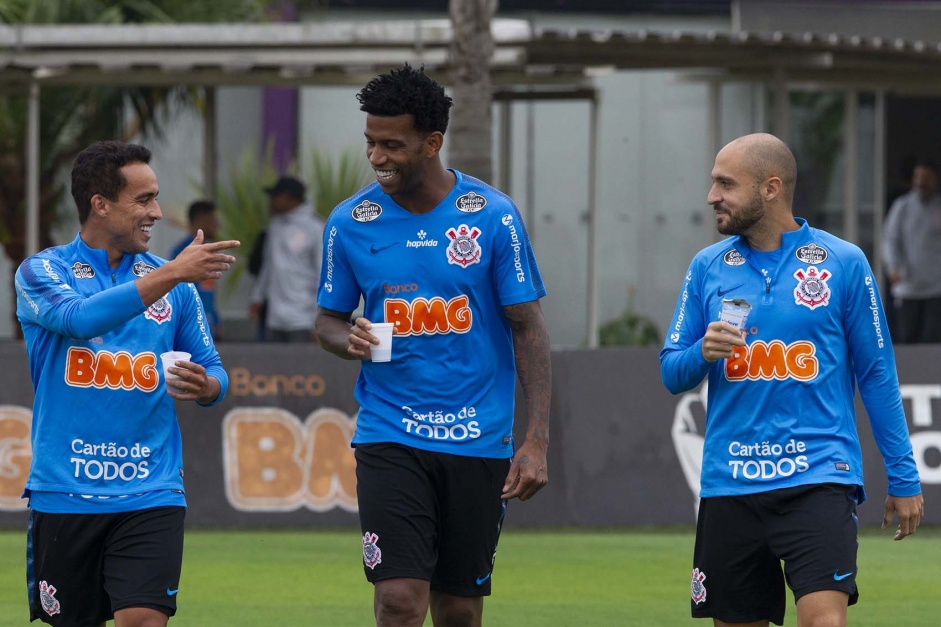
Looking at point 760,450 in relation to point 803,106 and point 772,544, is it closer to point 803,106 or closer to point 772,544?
point 772,544

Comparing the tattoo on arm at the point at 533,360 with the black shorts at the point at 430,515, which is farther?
the tattoo on arm at the point at 533,360

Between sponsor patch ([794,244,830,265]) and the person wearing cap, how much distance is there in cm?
917

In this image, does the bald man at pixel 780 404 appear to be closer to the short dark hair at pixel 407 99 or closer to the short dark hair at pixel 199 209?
the short dark hair at pixel 407 99

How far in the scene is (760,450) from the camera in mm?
5438

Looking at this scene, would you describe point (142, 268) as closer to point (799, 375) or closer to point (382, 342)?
point (382, 342)

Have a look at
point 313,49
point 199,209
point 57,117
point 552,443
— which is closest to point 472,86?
point 313,49

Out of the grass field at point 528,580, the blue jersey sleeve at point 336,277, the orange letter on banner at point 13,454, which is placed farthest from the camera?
the orange letter on banner at point 13,454

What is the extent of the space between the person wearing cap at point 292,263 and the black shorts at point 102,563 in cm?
896

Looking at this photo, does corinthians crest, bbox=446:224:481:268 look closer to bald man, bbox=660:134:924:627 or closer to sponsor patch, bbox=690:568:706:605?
bald man, bbox=660:134:924:627

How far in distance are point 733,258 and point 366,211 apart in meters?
1.32

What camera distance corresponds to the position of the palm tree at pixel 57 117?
1714cm

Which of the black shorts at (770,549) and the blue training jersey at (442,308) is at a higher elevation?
the blue training jersey at (442,308)

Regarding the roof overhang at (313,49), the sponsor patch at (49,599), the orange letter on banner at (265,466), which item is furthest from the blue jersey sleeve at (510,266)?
the roof overhang at (313,49)

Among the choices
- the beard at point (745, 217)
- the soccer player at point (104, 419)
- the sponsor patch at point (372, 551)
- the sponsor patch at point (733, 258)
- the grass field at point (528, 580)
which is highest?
the beard at point (745, 217)
